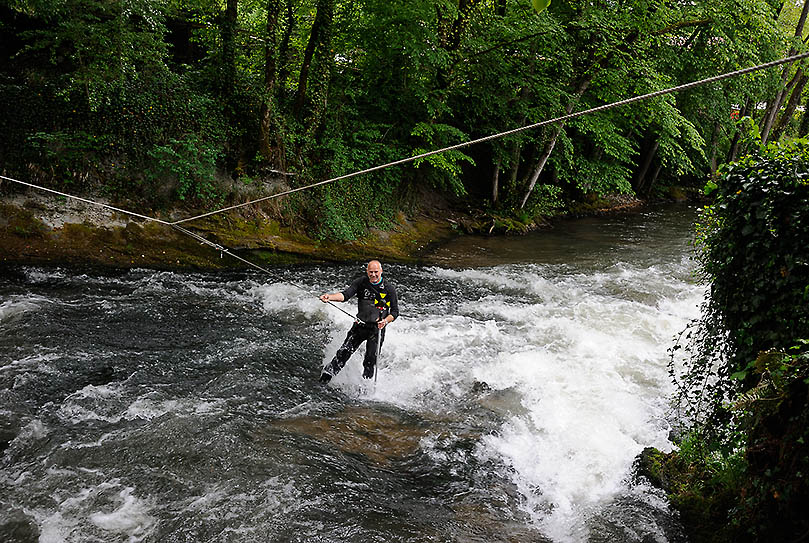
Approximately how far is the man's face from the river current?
154 cm

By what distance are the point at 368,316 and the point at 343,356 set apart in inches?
26.8

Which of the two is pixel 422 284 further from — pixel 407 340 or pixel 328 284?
pixel 407 340

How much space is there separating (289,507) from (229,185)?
28.5ft

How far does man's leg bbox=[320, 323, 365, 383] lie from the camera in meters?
7.18

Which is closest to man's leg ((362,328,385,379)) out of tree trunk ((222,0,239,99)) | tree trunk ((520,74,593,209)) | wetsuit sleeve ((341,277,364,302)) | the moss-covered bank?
wetsuit sleeve ((341,277,364,302))

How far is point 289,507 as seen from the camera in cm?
469

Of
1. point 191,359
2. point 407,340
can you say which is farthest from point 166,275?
point 407,340

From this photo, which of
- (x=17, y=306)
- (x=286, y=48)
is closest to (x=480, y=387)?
(x=17, y=306)

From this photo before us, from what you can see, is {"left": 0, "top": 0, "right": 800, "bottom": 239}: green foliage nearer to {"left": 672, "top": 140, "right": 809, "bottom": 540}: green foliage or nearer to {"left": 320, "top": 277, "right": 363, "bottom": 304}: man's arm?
{"left": 320, "top": 277, "right": 363, "bottom": 304}: man's arm

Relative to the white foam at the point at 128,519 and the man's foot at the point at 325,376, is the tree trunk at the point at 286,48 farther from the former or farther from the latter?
the white foam at the point at 128,519

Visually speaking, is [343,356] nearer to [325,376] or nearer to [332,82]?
[325,376]

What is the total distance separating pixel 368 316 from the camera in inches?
283

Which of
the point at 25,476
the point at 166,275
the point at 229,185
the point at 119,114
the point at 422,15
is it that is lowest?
the point at 25,476

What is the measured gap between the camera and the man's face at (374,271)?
22.8 ft
